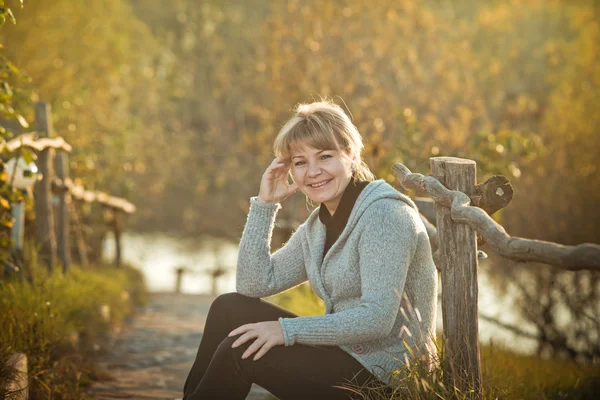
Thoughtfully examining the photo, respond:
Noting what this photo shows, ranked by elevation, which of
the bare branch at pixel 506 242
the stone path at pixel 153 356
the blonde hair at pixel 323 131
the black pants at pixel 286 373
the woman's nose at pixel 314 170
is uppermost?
the blonde hair at pixel 323 131

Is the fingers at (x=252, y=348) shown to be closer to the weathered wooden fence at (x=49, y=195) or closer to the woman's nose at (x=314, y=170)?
the woman's nose at (x=314, y=170)

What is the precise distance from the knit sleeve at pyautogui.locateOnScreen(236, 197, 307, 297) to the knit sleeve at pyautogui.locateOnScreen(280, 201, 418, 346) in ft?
1.65

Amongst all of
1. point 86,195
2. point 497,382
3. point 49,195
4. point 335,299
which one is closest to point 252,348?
point 335,299

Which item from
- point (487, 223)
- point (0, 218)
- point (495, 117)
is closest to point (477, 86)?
point (495, 117)

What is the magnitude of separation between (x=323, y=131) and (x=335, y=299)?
719 millimetres

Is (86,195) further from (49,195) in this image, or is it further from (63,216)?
(49,195)

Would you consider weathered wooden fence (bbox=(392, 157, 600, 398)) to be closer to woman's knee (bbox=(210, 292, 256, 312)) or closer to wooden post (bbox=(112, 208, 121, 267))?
woman's knee (bbox=(210, 292, 256, 312))

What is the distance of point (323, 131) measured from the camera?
9.93ft

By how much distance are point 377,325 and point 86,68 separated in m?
12.2

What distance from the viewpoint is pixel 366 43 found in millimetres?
11586

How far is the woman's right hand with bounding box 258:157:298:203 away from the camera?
11.0 ft

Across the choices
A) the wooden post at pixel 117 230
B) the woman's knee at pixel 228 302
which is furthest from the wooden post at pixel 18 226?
the wooden post at pixel 117 230

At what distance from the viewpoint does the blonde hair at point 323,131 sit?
9.95ft

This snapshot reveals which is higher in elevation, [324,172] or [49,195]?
[324,172]
